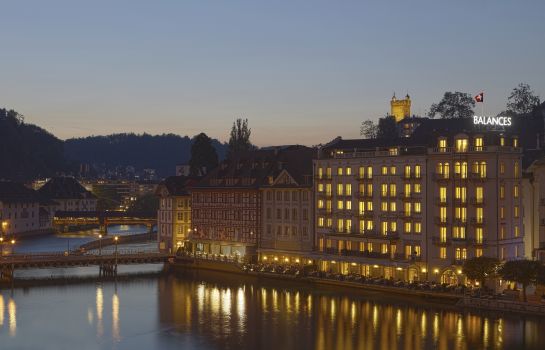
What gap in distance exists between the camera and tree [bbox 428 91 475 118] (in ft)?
576

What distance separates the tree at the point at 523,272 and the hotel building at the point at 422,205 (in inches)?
301

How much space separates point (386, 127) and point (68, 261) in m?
97.1

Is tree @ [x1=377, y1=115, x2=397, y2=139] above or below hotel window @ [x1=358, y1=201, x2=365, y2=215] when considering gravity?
above

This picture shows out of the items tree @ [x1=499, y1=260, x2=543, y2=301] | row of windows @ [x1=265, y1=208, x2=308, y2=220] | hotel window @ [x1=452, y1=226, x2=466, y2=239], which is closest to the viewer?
tree @ [x1=499, y1=260, x2=543, y2=301]

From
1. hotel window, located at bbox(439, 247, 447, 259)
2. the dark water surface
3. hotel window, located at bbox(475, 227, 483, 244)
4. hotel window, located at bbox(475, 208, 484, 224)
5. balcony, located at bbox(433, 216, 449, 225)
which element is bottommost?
the dark water surface

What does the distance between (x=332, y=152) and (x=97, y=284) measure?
31689 mm

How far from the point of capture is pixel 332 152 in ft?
331

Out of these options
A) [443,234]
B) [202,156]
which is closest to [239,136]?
[202,156]

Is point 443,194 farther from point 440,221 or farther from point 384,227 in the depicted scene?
point 384,227

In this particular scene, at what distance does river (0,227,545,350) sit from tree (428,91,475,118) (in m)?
94.0

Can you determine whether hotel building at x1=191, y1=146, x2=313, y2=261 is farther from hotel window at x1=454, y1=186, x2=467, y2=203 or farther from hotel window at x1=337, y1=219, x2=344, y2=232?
hotel window at x1=454, y1=186, x2=467, y2=203

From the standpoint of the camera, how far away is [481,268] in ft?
255

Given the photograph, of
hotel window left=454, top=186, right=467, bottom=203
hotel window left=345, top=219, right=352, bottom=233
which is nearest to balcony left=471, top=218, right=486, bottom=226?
hotel window left=454, top=186, right=467, bottom=203

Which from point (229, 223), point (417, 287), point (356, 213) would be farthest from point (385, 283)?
point (229, 223)
